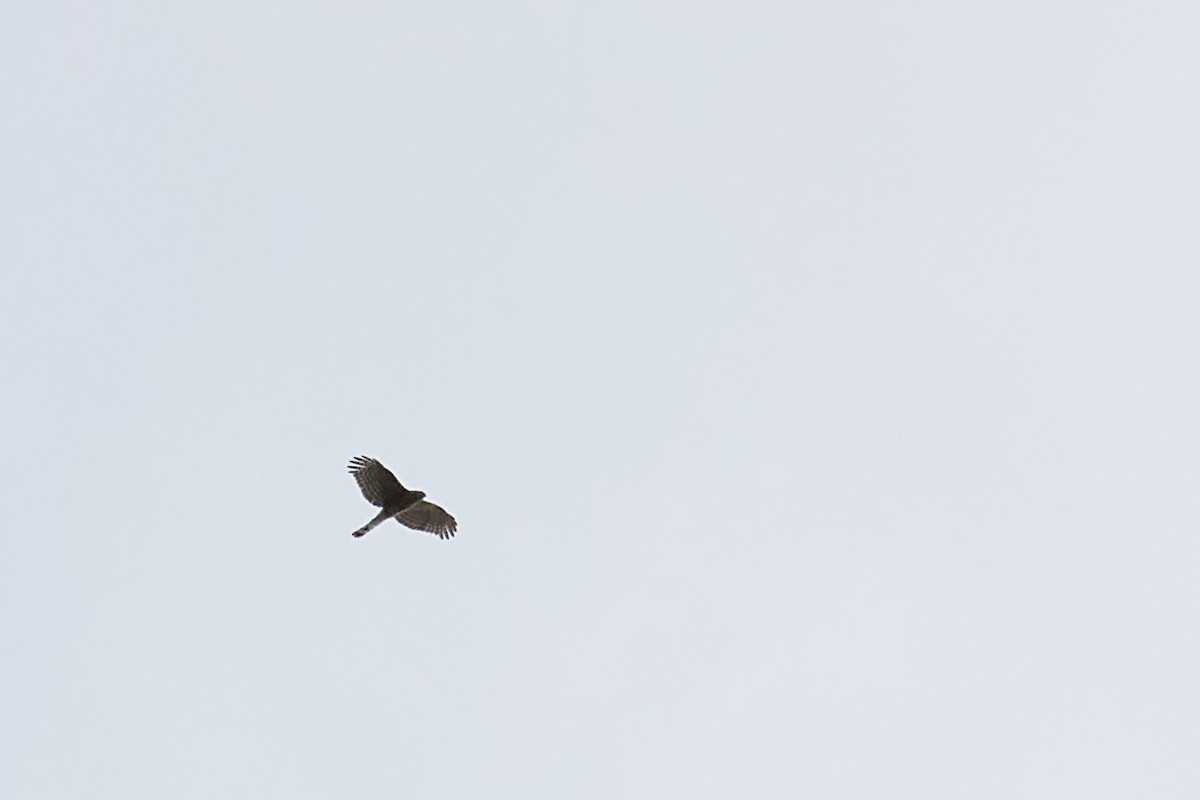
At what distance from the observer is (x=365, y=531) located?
47.9 m

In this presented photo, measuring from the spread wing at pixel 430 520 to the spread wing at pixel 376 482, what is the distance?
2.89ft

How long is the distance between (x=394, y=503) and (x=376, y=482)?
41.9 inches

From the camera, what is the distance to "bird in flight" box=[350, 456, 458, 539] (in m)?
47.2

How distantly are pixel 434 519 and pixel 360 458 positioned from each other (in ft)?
11.5

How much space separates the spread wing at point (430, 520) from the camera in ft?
160

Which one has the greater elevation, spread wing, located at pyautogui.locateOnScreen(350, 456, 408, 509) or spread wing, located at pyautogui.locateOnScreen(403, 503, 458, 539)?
spread wing, located at pyautogui.locateOnScreen(403, 503, 458, 539)

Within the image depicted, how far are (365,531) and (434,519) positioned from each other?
2358 millimetres

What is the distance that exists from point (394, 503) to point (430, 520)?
1607mm

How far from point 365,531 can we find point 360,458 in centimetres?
239

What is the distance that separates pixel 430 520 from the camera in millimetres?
49219

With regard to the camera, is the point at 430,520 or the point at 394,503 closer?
the point at 394,503

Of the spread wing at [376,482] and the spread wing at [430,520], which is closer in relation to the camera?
the spread wing at [376,482]

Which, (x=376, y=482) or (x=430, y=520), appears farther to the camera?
(x=430, y=520)

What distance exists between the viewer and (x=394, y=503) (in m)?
48.1
